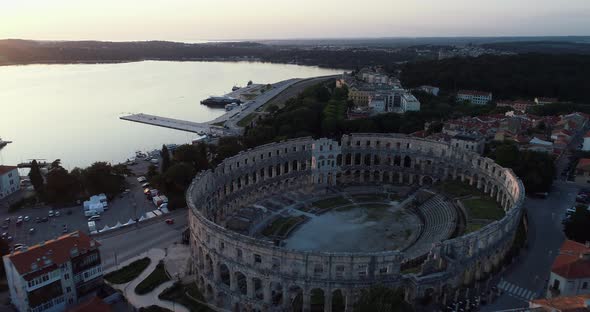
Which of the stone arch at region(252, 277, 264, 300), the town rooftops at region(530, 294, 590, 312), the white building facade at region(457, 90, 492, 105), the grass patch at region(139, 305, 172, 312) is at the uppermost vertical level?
the white building facade at region(457, 90, 492, 105)

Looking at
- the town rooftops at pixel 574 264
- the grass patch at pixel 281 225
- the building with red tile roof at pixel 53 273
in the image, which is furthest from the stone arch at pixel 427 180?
the building with red tile roof at pixel 53 273

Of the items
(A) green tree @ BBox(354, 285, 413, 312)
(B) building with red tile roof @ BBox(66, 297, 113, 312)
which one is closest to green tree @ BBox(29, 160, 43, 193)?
(B) building with red tile roof @ BBox(66, 297, 113, 312)

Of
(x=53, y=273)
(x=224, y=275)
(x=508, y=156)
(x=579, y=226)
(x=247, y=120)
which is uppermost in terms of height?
(x=508, y=156)

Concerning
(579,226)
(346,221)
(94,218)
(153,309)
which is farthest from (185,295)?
(579,226)

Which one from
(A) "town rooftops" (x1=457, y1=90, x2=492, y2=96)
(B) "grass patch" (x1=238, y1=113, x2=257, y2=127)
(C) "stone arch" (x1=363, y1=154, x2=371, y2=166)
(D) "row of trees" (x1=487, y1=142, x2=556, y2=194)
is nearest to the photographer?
(D) "row of trees" (x1=487, y1=142, x2=556, y2=194)

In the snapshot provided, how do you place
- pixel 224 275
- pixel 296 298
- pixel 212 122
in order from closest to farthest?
1. pixel 296 298
2. pixel 224 275
3. pixel 212 122

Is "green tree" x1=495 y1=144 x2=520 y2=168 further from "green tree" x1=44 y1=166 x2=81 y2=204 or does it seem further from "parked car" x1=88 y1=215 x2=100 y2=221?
"green tree" x1=44 y1=166 x2=81 y2=204

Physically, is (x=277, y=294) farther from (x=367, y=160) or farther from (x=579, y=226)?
(x=367, y=160)
